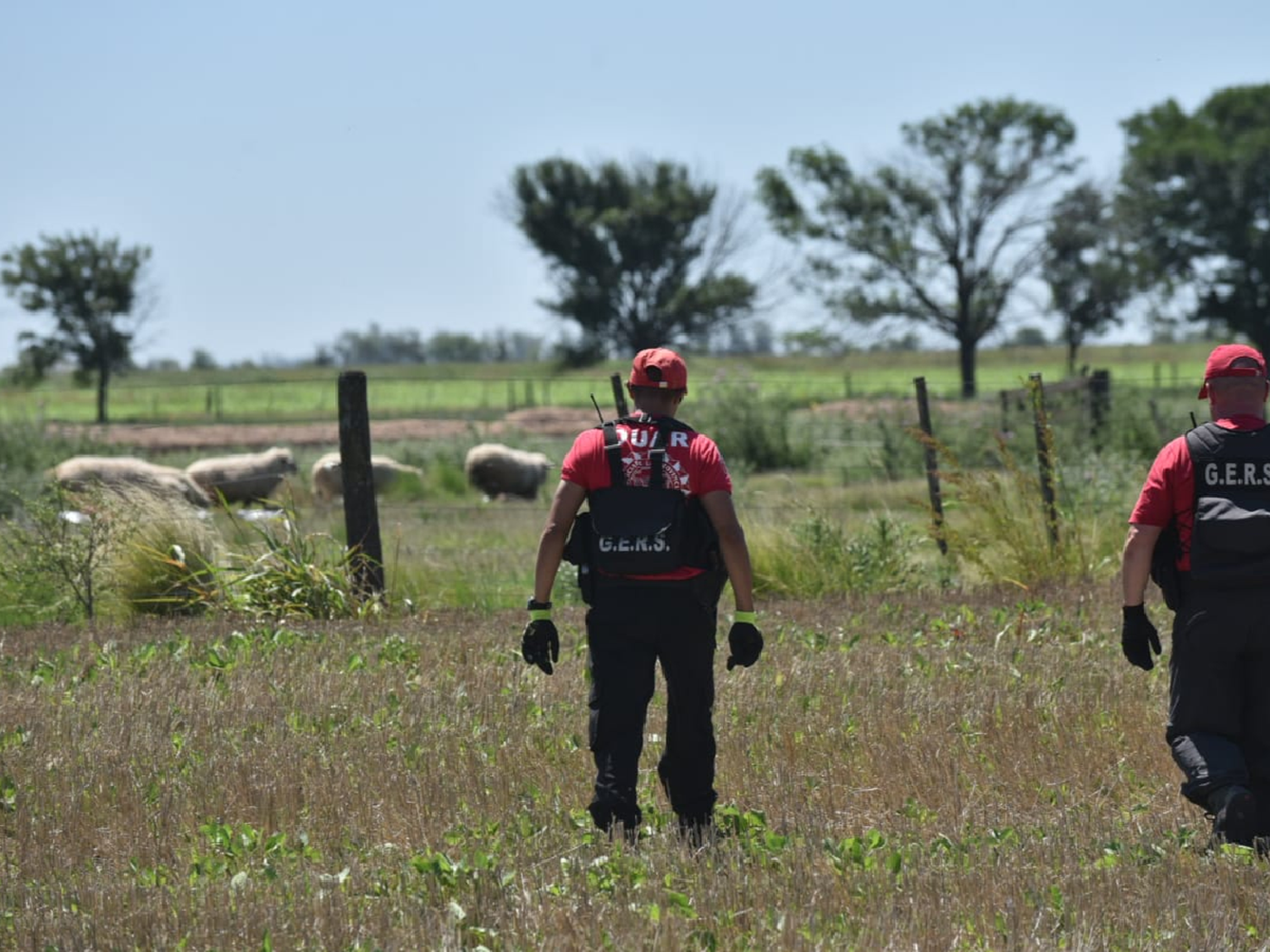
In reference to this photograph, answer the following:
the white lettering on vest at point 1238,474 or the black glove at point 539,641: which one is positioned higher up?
the white lettering on vest at point 1238,474

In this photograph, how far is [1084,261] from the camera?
58.0 metres

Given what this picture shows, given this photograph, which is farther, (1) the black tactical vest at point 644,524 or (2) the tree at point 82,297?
(2) the tree at point 82,297

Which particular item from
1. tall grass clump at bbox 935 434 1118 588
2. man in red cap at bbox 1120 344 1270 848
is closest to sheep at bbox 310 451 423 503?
tall grass clump at bbox 935 434 1118 588

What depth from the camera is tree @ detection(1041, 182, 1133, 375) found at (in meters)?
58.0

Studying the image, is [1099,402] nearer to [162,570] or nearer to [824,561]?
[824,561]

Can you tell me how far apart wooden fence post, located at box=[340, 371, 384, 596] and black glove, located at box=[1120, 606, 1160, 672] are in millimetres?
6073

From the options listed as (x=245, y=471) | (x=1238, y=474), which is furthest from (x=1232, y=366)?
(x=245, y=471)

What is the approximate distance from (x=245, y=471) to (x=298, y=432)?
14.3 metres

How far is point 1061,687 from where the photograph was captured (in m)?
7.84

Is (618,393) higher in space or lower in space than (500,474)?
higher

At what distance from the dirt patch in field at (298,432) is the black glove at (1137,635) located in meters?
24.5

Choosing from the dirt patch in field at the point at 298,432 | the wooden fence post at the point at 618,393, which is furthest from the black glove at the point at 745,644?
the dirt patch in field at the point at 298,432

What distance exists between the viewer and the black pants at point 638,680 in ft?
18.3

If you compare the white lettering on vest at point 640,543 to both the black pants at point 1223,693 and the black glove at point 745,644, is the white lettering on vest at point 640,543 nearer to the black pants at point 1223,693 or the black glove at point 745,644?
the black glove at point 745,644
